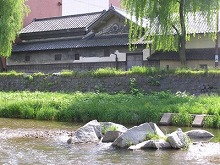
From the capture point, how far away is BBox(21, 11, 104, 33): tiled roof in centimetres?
3922

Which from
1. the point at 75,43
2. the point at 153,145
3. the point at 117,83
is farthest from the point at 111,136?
the point at 75,43

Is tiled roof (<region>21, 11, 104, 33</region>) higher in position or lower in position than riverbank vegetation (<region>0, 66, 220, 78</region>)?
higher

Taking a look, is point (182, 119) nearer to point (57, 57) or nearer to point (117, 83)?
point (117, 83)

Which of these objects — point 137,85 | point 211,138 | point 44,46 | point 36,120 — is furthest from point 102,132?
point 44,46

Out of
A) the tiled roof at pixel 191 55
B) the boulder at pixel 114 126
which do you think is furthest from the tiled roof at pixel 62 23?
the boulder at pixel 114 126

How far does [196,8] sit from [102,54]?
428 inches

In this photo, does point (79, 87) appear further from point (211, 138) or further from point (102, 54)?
point (211, 138)

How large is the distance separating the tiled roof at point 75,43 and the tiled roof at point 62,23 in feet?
5.01

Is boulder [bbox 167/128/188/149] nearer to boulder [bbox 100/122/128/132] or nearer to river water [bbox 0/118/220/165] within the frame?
river water [bbox 0/118/220/165]

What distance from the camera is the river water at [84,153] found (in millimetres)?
9166

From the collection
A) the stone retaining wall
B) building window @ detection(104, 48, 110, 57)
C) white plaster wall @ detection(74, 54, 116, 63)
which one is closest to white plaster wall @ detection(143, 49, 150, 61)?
white plaster wall @ detection(74, 54, 116, 63)

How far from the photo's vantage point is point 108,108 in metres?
17.2

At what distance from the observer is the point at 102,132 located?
1278 cm

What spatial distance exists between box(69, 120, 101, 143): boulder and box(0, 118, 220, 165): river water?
42cm
